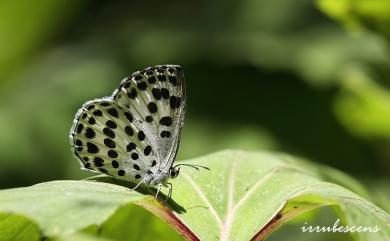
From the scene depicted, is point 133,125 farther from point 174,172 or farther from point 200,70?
point 200,70

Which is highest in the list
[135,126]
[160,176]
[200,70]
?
[135,126]

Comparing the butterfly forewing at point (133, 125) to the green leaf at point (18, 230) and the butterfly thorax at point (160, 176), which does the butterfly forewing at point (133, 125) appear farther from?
the green leaf at point (18, 230)

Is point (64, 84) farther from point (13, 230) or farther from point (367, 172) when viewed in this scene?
point (13, 230)

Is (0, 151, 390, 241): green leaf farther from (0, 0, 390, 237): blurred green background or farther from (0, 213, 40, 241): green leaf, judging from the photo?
(0, 0, 390, 237): blurred green background

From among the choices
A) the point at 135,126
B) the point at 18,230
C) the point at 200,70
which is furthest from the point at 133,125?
the point at 200,70

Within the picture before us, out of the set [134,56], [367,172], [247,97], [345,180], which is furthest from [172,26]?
[345,180]

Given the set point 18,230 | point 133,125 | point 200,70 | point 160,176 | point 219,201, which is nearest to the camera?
Result: point 18,230

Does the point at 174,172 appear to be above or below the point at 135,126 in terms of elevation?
below
